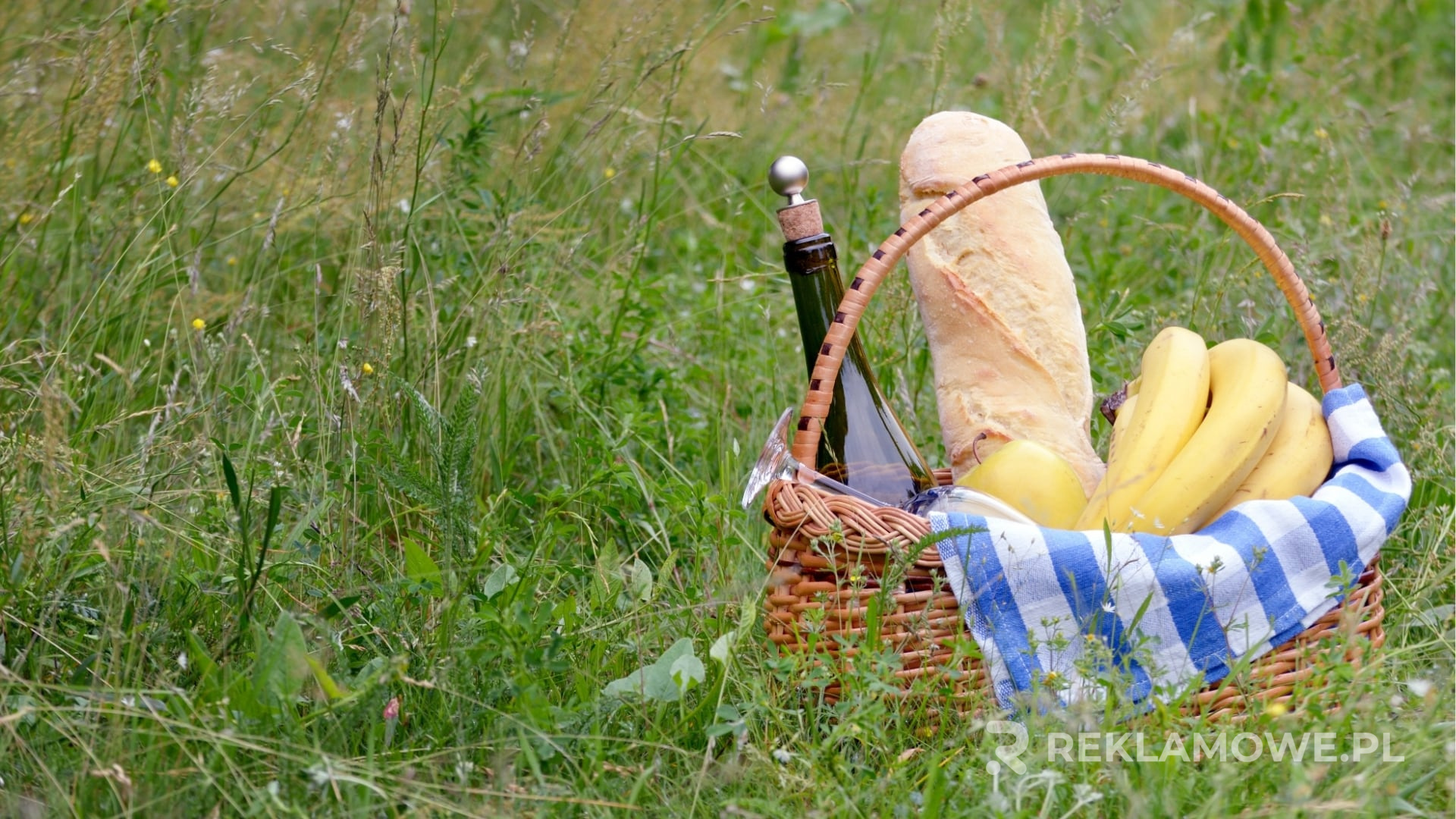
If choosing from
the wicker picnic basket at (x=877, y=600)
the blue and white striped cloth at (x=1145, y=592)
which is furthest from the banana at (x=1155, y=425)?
the wicker picnic basket at (x=877, y=600)

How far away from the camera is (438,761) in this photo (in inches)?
63.1

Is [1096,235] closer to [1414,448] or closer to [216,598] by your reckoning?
[1414,448]

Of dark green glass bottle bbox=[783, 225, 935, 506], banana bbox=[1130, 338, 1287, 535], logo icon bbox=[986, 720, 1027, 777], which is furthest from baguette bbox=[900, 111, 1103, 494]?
logo icon bbox=[986, 720, 1027, 777]

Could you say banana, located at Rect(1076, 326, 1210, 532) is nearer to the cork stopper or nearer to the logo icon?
the logo icon

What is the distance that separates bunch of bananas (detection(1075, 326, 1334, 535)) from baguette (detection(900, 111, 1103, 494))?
12 cm

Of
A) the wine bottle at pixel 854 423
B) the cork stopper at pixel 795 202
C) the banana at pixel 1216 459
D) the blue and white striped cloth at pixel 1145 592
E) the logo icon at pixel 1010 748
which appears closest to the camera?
the logo icon at pixel 1010 748

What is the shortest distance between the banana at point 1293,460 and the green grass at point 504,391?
0.26 m

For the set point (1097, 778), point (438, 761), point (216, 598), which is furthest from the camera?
point (216, 598)

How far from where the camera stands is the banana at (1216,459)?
1.75 m

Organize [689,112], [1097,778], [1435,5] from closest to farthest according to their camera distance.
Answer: [1097,778]
[689,112]
[1435,5]

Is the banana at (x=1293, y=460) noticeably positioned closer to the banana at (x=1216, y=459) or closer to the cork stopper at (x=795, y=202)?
the banana at (x=1216, y=459)

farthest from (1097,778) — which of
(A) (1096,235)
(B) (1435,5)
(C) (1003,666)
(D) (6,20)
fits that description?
(B) (1435,5)

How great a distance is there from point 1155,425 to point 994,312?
343 millimetres

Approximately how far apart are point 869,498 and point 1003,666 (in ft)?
1.10
